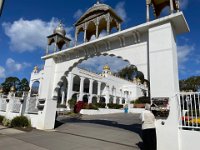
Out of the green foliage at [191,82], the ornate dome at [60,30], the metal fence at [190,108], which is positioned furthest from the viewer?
the green foliage at [191,82]

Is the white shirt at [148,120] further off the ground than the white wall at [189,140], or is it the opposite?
the white shirt at [148,120]

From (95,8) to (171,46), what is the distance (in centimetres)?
479

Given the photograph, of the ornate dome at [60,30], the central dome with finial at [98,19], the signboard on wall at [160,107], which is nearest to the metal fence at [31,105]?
the central dome with finial at [98,19]

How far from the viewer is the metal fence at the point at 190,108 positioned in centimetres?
474

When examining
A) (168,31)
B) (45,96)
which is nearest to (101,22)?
(168,31)

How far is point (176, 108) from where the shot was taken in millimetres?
5266

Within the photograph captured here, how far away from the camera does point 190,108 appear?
511 centimetres

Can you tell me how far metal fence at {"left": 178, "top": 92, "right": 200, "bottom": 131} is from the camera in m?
4.74

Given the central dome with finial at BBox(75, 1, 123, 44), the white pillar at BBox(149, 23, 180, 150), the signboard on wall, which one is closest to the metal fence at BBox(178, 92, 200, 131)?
the white pillar at BBox(149, 23, 180, 150)

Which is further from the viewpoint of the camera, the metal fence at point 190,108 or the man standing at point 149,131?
the man standing at point 149,131

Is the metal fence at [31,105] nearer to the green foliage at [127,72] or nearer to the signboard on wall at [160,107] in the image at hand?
the signboard on wall at [160,107]

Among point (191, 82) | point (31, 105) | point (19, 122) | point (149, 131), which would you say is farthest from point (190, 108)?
point (191, 82)

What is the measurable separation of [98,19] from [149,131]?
595cm

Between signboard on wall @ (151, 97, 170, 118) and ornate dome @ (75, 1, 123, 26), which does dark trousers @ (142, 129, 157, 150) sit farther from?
ornate dome @ (75, 1, 123, 26)
